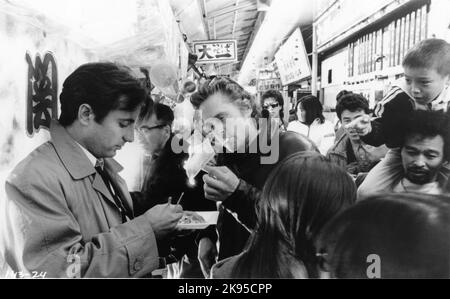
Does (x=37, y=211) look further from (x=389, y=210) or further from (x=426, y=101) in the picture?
(x=426, y=101)

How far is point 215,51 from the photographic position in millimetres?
1911

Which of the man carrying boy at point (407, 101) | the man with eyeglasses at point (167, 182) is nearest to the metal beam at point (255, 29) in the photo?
the man with eyeglasses at point (167, 182)

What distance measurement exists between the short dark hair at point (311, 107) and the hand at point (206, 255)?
0.75m

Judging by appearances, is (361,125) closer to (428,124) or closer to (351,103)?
(351,103)

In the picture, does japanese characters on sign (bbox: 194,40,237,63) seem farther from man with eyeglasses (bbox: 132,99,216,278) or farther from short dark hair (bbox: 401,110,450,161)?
short dark hair (bbox: 401,110,450,161)

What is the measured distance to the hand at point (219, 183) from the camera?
1.77m

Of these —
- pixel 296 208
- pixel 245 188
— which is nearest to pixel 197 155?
pixel 245 188

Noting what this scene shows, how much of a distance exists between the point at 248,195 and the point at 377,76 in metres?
0.84

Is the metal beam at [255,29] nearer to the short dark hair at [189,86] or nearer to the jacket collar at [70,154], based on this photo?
the short dark hair at [189,86]

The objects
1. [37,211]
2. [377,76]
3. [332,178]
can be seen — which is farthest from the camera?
[377,76]

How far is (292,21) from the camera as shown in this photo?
1.93 metres

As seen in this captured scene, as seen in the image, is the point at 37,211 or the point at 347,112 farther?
the point at 347,112

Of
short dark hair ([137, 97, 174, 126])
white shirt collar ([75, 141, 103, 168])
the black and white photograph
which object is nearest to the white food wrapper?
the black and white photograph

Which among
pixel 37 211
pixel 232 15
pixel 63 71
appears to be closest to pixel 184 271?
pixel 37 211
